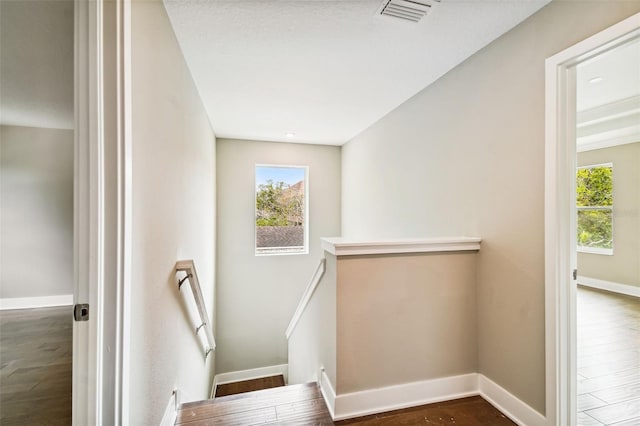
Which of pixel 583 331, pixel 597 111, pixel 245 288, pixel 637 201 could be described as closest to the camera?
pixel 583 331

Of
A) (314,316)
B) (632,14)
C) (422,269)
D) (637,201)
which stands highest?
(632,14)

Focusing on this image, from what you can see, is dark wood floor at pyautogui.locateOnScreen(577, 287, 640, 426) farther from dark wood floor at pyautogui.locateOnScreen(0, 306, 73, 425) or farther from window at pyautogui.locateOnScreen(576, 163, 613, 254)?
dark wood floor at pyautogui.locateOnScreen(0, 306, 73, 425)

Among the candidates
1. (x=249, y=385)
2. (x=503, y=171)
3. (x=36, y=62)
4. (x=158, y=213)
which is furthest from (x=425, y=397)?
(x=249, y=385)

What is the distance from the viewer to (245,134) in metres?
4.06

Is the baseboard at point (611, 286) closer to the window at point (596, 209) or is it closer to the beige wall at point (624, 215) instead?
the beige wall at point (624, 215)

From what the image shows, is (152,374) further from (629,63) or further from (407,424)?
(629,63)

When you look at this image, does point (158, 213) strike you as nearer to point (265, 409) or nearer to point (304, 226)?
point (265, 409)

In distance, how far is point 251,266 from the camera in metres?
4.42

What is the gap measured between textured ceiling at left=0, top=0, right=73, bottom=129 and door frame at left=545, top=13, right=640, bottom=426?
7.70 feet

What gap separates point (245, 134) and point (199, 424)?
351cm

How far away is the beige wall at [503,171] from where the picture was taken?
4.90 feet

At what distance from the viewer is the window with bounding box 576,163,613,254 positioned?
4.39 m

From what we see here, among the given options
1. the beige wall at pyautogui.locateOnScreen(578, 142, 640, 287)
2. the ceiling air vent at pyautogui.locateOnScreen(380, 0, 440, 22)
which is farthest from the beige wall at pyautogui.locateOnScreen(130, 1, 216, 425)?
the beige wall at pyautogui.locateOnScreen(578, 142, 640, 287)

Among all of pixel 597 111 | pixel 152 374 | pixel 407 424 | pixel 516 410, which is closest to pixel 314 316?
pixel 407 424
